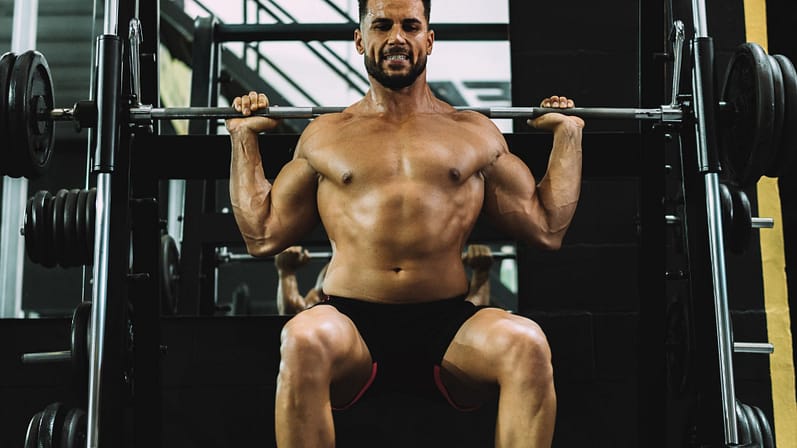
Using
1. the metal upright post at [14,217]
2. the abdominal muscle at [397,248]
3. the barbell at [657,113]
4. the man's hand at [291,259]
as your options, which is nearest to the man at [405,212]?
the abdominal muscle at [397,248]

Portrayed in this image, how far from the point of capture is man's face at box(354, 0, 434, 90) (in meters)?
2.23

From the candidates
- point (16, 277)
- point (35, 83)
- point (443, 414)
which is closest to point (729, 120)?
point (443, 414)

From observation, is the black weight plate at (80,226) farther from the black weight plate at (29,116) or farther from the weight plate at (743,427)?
the weight plate at (743,427)

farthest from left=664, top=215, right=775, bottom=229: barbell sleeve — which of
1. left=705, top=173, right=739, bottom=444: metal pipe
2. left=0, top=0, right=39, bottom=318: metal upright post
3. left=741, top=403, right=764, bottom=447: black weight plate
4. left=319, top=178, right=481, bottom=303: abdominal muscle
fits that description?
left=0, top=0, right=39, bottom=318: metal upright post

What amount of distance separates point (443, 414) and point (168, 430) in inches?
30.0

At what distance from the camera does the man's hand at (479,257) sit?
339 centimetres

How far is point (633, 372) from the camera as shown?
285cm

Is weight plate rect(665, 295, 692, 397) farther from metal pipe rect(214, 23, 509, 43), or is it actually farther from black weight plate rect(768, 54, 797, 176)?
metal pipe rect(214, 23, 509, 43)

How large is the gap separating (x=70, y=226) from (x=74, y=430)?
514 mm

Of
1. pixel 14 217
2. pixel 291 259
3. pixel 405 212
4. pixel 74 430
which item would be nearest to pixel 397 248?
pixel 405 212

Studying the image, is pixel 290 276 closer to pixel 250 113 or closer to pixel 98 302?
pixel 250 113

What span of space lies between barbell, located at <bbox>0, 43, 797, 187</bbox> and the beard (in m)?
0.16

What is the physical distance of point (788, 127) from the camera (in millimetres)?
2113

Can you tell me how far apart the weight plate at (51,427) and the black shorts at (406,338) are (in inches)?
24.1
